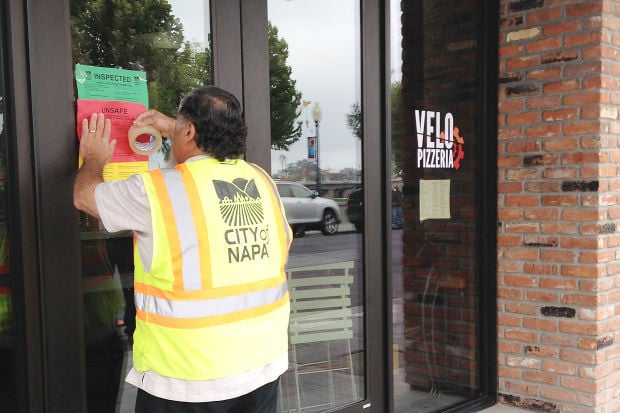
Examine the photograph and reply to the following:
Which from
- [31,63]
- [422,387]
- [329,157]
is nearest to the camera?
[31,63]

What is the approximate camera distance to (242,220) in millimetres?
1995

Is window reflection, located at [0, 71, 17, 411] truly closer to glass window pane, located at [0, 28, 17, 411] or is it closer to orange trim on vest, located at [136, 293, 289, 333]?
glass window pane, located at [0, 28, 17, 411]

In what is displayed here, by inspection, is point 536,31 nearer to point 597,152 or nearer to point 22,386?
point 597,152

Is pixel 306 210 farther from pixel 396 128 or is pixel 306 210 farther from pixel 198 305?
pixel 198 305

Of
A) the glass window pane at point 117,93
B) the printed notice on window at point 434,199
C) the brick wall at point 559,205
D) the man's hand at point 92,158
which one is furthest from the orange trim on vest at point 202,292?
the brick wall at point 559,205

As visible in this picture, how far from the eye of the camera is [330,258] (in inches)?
130

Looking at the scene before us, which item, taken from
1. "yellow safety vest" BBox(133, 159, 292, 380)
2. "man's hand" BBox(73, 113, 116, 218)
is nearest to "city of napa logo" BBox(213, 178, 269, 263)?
"yellow safety vest" BBox(133, 159, 292, 380)

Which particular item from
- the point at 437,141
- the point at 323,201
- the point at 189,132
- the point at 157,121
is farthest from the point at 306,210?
the point at 189,132

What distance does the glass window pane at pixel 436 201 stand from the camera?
3635 mm

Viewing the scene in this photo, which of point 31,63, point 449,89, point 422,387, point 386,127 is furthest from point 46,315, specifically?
point 449,89

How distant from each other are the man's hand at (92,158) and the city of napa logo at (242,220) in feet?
1.36

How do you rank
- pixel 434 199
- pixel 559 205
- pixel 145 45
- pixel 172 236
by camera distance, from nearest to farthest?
1. pixel 172 236
2. pixel 145 45
3. pixel 559 205
4. pixel 434 199

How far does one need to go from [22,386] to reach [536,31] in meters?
3.25

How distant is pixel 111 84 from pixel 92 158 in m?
0.35
